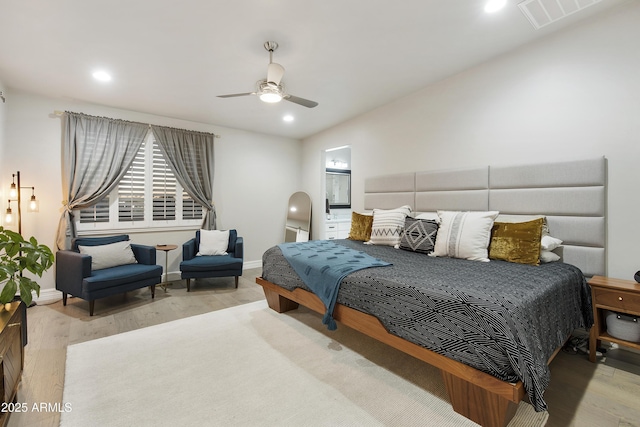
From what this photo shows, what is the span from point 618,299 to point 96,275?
16.2ft

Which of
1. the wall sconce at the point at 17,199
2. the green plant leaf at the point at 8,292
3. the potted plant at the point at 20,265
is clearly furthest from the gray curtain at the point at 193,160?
the green plant leaf at the point at 8,292

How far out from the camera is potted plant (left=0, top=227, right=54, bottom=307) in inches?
61.4

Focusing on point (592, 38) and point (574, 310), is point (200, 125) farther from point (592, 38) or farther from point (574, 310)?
point (574, 310)

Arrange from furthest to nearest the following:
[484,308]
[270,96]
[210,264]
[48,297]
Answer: [210,264]
[48,297]
[270,96]
[484,308]

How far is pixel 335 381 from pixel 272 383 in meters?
0.44

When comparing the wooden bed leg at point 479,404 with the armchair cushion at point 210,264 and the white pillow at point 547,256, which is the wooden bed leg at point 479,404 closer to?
the white pillow at point 547,256

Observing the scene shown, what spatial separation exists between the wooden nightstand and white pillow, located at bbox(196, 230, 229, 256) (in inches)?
172

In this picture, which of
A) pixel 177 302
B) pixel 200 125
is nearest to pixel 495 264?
pixel 177 302

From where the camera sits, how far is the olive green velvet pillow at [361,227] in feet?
12.6

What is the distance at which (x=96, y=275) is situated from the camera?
3273 millimetres

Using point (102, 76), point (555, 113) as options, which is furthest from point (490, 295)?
point (102, 76)

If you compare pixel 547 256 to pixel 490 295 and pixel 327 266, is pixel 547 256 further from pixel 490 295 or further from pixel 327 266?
pixel 327 266

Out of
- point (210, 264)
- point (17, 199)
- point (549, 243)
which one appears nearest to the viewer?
point (549, 243)

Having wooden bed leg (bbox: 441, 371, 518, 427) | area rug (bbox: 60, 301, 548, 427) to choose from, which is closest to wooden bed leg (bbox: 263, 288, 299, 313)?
area rug (bbox: 60, 301, 548, 427)
